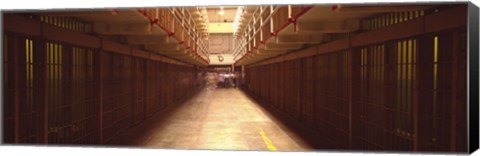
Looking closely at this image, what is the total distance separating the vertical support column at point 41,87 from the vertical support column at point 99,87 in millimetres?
2211

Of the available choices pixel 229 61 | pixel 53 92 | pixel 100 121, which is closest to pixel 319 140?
pixel 100 121

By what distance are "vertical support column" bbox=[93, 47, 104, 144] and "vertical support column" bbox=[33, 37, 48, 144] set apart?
2211 millimetres

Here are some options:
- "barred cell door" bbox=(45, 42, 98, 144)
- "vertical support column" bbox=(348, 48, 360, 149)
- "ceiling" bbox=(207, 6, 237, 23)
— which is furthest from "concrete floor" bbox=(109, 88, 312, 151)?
"ceiling" bbox=(207, 6, 237, 23)

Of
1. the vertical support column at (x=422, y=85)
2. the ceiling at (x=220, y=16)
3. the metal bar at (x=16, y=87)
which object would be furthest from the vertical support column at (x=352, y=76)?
the ceiling at (x=220, y=16)

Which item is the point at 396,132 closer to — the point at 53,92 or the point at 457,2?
the point at 457,2

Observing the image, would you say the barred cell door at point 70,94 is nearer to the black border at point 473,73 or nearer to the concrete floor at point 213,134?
the concrete floor at point 213,134

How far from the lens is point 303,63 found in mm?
13602

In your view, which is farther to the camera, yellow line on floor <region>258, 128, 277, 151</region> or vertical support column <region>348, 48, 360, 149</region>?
yellow line on floor <region>258, 128, 277, 151</region>

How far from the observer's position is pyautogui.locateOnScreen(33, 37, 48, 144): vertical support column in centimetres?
695

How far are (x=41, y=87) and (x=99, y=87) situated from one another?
2604mm

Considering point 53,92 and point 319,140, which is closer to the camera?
point 53,92

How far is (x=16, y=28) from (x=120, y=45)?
4.59 m

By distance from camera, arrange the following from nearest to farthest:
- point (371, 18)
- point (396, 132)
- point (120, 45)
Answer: point (396, 132) → point (371, 18) → point (120, 45)

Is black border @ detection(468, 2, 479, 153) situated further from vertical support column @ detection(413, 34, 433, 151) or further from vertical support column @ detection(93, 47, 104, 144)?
vertical support column @ detection(93, 47, 104, 144)
